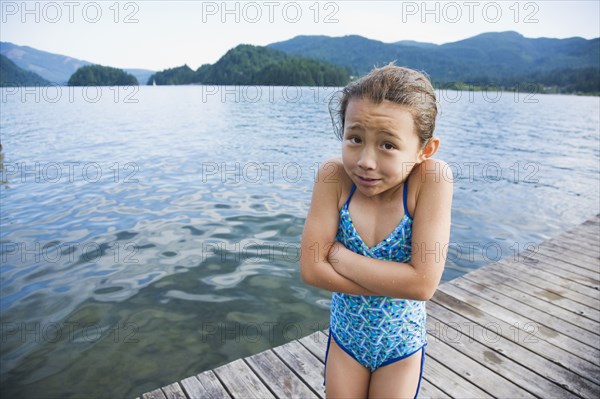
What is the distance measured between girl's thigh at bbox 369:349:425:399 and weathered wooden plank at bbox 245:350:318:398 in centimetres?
164

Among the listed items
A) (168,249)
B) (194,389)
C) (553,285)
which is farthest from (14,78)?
(553,285)

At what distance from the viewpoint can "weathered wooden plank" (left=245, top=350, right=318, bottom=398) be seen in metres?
3.54

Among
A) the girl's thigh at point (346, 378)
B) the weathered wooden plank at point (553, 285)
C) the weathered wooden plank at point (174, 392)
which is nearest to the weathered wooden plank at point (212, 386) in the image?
the weathered wooden plank at point (174, 392)

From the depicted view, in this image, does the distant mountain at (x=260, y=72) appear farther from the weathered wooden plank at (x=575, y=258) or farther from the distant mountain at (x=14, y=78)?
the weathered wooden plank at (x=575, y=258)

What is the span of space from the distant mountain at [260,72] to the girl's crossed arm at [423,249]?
104240 millimetres

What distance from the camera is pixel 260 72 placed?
118 meters

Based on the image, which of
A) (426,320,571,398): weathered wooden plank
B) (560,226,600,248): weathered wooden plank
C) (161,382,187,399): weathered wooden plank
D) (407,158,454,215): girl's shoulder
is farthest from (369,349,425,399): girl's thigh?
(560,226,600,248): weathered wooden plank

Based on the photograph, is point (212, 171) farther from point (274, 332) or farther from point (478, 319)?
point (478, 319)

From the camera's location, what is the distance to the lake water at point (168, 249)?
18.2ft

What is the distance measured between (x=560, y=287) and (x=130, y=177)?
14.2m

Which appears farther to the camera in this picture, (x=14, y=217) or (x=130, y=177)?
(x=130, y=177)

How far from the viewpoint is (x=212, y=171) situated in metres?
16.2

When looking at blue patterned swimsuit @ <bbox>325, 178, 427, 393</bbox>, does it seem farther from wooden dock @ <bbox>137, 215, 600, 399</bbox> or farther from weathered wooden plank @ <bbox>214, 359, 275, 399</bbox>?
weathered wooden plank @ <bbox>214, 359, 275, 399</bbox>

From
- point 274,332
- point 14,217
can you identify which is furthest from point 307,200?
point 14,217
